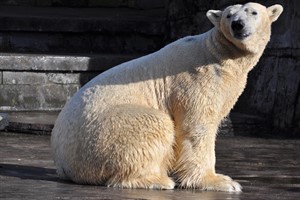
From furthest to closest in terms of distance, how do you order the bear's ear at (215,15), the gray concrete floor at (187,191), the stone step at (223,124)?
1. the stone step at (223,124)
2. the bear's ear at (215,15)
3. the gray concrete floor at (187,191)

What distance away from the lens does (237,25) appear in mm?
6777

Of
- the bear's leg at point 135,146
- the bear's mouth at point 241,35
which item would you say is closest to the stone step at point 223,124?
the bear's leg at point 135,146

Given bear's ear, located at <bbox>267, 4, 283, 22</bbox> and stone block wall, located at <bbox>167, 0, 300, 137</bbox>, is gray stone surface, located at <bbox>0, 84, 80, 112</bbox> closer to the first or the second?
Result: stone block wall, located at <bbox>167, 0, 300, 137</bbox>

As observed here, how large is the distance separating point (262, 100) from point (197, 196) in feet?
15.2

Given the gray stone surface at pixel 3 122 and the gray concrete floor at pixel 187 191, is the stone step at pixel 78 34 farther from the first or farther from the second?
the gray concrete floor at pixel 187 191

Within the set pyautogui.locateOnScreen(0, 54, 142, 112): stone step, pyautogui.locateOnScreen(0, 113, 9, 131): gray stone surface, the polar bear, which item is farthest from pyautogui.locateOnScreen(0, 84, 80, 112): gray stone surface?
the polar bear

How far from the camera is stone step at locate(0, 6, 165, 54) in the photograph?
12.8m

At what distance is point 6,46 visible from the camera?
12.8m

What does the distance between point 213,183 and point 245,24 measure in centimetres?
102

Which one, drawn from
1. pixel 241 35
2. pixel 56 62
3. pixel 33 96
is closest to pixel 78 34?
pixel 56 62

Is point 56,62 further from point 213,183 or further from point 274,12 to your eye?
point 213,183

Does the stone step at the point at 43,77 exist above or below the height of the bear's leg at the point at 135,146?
below

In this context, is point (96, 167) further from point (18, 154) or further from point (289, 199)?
point (18, 154)

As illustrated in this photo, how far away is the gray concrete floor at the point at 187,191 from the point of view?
21.4 ft
